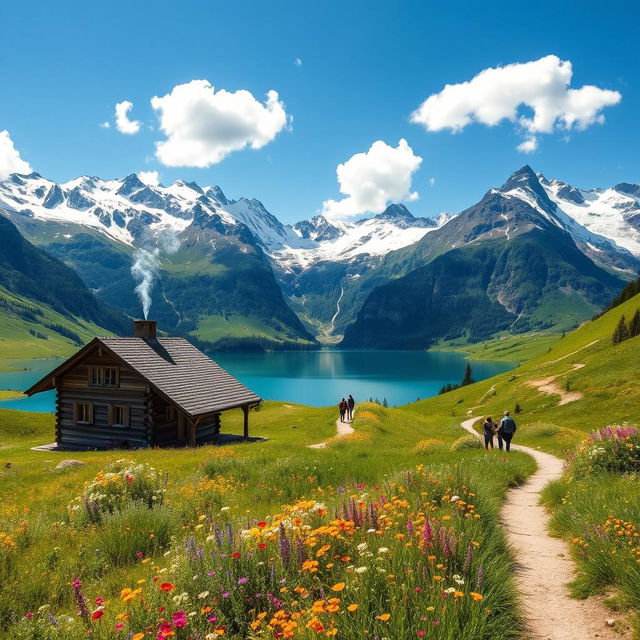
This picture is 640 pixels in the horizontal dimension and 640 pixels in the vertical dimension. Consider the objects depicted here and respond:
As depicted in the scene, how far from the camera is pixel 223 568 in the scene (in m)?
6.26

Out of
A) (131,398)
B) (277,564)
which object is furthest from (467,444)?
(131,398)

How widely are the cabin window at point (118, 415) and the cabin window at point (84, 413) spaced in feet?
7.55

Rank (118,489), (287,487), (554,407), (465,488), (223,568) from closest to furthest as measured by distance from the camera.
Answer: (223,568)
(465,488)
(118,489)
(287,487)
(554,407)

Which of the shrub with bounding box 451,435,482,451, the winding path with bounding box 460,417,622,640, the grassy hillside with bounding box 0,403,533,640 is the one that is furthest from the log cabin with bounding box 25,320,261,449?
the winding path with bounding box 460,417,622,640

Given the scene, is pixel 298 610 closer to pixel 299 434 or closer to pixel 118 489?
pixel 118 489

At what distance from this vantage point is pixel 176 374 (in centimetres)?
4184

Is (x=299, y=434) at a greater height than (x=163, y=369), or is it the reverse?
(x=163, y=369)

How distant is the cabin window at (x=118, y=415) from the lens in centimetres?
3953

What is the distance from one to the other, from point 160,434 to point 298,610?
36.9 meters

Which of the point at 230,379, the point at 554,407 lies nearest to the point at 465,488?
the point at 230,379

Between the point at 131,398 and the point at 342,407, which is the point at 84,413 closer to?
the point at 131,398

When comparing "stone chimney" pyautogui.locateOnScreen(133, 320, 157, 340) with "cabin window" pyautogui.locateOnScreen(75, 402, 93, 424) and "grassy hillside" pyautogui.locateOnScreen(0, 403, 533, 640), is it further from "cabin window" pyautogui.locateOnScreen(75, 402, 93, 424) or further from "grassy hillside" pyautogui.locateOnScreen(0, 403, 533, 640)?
"grassy hillside" pyautogui.locateOnScreen(0, 403, 533, 640)

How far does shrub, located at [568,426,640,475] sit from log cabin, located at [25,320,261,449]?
96.3 feet

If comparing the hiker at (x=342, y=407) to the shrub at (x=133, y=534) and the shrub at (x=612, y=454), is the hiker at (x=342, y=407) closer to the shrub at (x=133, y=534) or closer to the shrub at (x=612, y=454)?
the shrub at (x=612, y=454)
